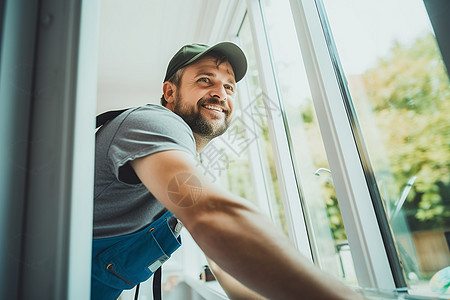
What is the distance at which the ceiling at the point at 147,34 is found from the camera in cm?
179

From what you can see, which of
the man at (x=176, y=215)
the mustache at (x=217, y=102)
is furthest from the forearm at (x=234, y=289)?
the mustache at (x=217, y=102)

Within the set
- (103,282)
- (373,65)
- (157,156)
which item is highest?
(373,65)

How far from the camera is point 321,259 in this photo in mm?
1143

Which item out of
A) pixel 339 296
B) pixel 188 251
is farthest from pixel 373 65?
pixel 188 251

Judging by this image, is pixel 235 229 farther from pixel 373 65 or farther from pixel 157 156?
pixel 373 65

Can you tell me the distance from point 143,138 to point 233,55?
671 millimetres

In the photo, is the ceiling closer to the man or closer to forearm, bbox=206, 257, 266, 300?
the man

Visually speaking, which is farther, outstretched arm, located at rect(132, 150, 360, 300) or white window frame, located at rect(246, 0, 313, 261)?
white window frame, located at rect(246, 0, 313, 261)

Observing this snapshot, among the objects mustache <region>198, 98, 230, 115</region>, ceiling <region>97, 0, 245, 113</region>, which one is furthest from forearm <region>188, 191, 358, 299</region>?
ceiling <region>97, 0, 245, 113</region>

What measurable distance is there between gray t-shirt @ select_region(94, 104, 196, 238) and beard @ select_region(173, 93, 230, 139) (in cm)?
32

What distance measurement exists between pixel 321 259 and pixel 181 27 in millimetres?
1769

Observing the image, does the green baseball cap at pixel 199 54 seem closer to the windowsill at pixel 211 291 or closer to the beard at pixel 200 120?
the beard at pixel 200 120

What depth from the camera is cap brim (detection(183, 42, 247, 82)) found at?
96cm
